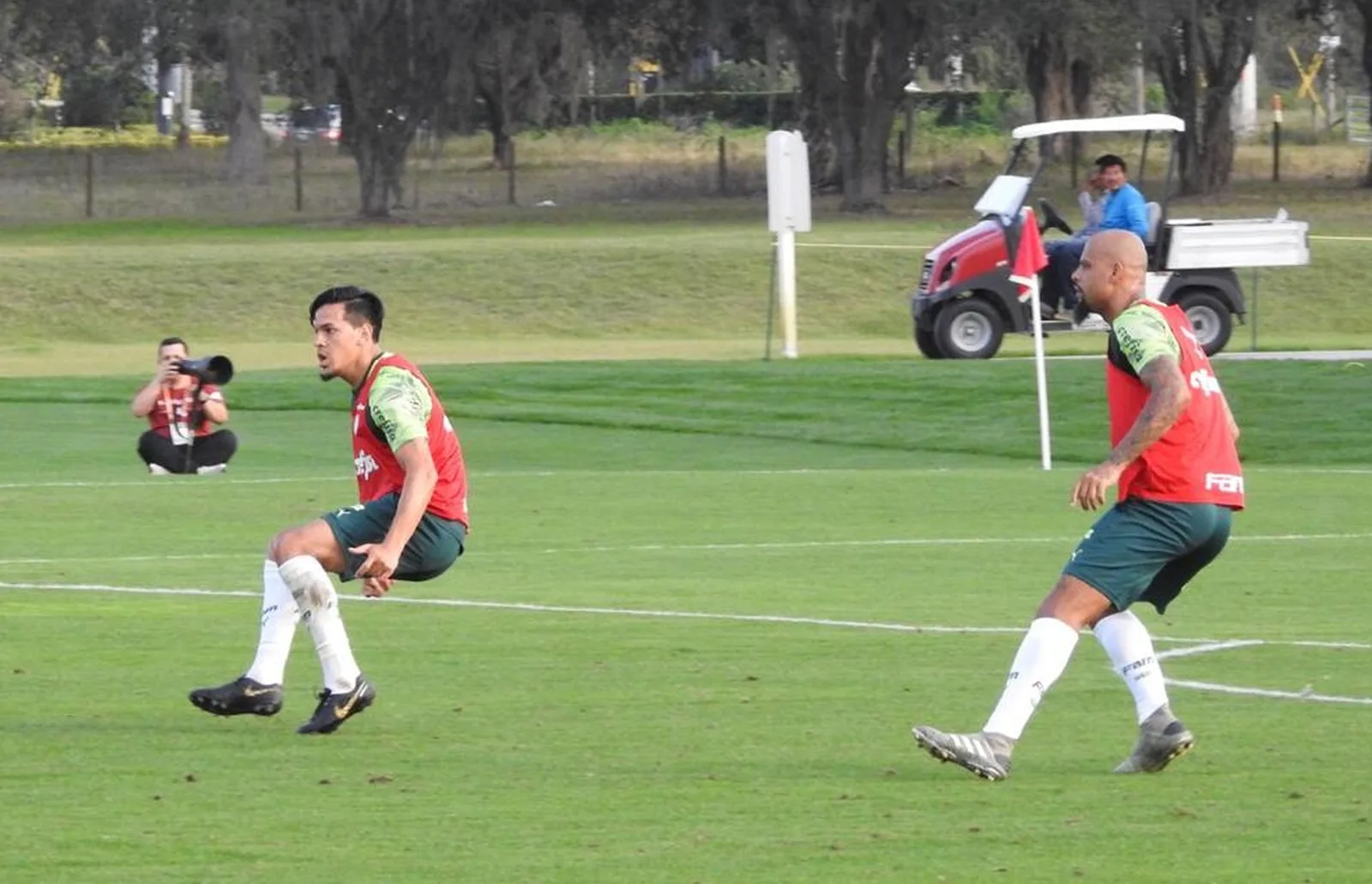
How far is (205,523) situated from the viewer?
1741 cm

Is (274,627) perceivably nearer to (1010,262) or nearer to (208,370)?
(208,370)

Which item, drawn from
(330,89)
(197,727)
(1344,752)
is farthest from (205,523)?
(330,89)

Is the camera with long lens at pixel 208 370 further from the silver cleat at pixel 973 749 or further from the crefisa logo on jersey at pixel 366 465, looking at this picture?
the silver cleat at pixel 973 749

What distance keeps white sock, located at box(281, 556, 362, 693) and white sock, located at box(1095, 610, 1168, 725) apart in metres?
2.61

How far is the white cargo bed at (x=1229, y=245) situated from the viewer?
3006 centimetres

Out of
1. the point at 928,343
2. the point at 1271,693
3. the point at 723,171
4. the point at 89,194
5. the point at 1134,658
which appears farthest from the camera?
the point at 723,171

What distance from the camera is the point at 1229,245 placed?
99.6ft

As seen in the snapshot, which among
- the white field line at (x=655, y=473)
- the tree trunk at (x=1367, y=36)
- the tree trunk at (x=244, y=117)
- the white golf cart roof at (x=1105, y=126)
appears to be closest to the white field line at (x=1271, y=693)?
the white field line at (x=655, y=473)

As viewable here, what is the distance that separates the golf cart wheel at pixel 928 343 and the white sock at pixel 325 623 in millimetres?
22407

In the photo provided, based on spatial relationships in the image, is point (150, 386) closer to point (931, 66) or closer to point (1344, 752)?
point (1344, 752)

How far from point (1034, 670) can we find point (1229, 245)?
23.2 m

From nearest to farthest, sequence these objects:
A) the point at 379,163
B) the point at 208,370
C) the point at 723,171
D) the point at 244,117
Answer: the point at 208,370 < the point at 379,163 < the point at 723,171 < the point at 244,117

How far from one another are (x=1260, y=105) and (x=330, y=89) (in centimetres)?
5134

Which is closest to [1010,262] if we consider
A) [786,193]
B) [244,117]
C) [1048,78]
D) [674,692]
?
[786,193]
